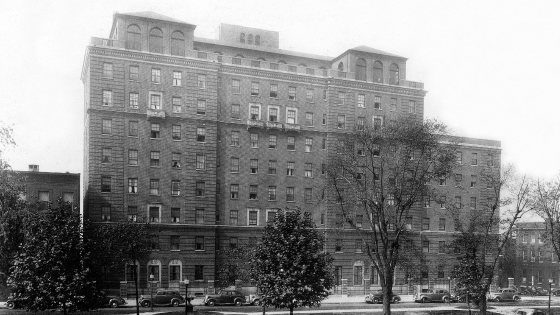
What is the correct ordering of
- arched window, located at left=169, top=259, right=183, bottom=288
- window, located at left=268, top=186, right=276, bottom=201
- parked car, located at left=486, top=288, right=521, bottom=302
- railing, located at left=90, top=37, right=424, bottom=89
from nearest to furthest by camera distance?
railing, located at left=90, top=37, right=424, bottom=89, arched window, located at left=169, top=259, right=183, bottom=288, parked car, located at left=486, top=288, right=521, bottom=302, window, located at left=268, top=186, right=276, bottom=201

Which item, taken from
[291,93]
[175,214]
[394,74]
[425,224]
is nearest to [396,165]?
[291,93]

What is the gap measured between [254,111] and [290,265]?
35.2 meters

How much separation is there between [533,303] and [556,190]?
2207 cm

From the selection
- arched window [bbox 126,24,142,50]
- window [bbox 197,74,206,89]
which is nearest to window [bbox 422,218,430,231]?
window [bbox 197,74,206,89]

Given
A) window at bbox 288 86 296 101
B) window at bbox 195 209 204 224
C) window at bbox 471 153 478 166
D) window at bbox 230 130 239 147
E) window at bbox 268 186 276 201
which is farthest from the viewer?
window at bbox 471 153 478 166

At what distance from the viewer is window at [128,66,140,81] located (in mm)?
57844

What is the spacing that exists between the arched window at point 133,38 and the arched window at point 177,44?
3576 mm

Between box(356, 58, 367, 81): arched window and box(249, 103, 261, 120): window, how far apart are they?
14077 millimetres

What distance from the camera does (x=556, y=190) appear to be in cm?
4516

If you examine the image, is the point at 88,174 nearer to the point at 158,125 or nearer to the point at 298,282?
the point at 158,125

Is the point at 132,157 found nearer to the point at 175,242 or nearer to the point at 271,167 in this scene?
the point at 175,242

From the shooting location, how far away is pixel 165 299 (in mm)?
50312

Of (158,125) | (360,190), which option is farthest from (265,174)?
(360,190)

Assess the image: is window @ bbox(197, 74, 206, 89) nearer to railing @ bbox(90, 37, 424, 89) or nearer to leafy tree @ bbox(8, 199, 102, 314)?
railing @ bbox(90, 37, 424, 89)
